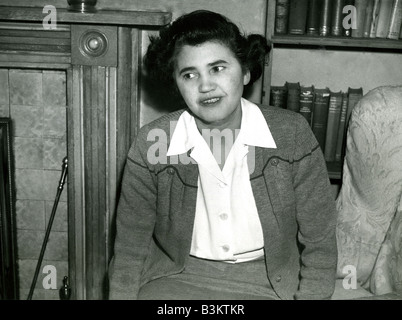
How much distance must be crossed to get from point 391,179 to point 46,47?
1.26m

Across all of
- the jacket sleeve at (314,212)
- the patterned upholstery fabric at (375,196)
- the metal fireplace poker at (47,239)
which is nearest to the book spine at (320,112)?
the patterned upholstery fabric at (375,196)

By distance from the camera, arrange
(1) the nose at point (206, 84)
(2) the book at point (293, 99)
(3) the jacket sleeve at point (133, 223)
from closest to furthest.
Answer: (1) the nose at point (206, 84) < (3) the jacket sleeve at point (133, 223) < (2) the book at point (293, 99)

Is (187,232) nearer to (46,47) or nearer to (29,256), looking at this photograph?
(46,47)

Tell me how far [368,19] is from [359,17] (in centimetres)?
4

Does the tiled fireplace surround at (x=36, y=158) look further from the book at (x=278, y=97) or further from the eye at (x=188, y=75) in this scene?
the book at (x=278, y=97)

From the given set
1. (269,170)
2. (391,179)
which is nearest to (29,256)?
(269,170)

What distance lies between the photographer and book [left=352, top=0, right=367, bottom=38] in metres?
1.82

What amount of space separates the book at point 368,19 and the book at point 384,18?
0.10 feet

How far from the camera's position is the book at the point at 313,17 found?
71.8 inches

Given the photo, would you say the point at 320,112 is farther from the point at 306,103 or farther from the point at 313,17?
the point at 313,17

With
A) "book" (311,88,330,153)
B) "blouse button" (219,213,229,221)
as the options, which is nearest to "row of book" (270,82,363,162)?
"book" (311,88,330,153)

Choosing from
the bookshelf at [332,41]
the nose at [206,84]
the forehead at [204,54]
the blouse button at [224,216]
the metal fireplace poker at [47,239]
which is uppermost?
the bookshelf at [332,41]

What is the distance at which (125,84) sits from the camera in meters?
1.84

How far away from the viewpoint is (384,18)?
183cm
